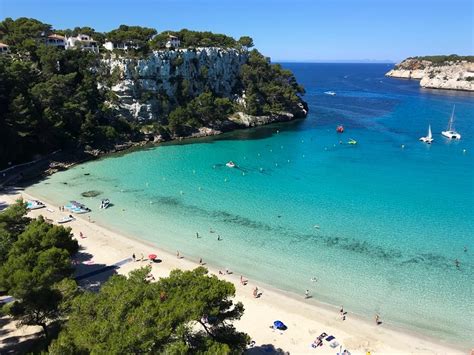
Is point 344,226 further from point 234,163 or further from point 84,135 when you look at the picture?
point 84,135

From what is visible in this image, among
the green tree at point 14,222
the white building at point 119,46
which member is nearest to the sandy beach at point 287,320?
the green tree at point 14,222

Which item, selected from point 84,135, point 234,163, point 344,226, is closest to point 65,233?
point 344,226

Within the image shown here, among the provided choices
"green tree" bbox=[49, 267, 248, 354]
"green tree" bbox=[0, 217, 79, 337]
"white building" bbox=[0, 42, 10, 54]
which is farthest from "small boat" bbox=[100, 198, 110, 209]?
"white building" bbox=[0, 42, 10, 54]

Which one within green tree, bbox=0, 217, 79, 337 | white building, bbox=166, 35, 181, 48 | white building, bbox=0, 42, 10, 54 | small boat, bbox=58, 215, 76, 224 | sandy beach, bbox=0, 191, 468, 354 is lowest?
sandy beach, bbox=0, 191, 468, 354

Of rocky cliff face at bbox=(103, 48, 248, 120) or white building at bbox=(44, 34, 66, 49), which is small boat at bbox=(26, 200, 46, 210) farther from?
white building at bbox=(44, 34, 66, 49)

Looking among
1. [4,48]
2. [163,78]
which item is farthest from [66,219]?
[4,48]

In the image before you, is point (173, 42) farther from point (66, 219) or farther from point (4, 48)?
point (66, 219)

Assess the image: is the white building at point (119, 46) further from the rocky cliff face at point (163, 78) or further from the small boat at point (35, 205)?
the small boat at point (35, 205)
